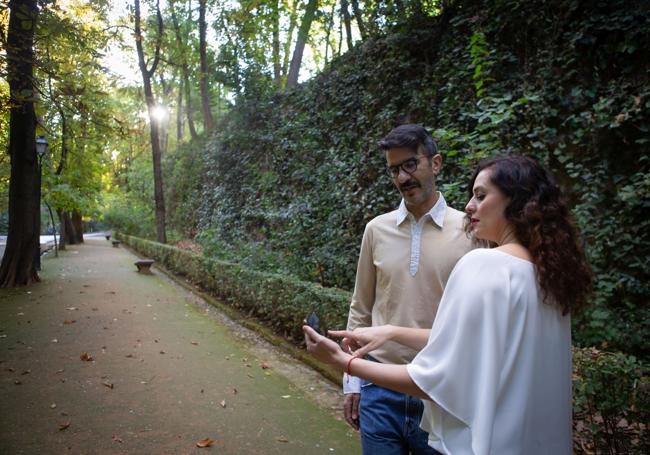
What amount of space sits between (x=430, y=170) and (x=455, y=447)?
125 centimetres

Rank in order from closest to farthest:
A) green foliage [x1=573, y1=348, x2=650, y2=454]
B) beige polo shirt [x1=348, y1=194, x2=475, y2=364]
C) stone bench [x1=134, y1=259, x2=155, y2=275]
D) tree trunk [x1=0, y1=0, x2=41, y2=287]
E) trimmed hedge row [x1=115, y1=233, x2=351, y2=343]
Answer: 1. beige polo shirt [x1=348, y1=194, x2=475, y2=364]
2. green foliage [x1=573, y1=348, x2=650, y2=454]
3. trimmed hedge row [x1=115, y1=233, x2=351, y2=343]
4. tree trunk [x1=0, y1=0, x2=41, y2=287]
5. stone bench [x1=134, y1=259, x2=155, y2=275]

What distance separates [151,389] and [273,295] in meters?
3.08

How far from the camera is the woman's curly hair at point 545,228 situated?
1265 millimetres

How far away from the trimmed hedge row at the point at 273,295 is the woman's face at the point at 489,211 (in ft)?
14.4

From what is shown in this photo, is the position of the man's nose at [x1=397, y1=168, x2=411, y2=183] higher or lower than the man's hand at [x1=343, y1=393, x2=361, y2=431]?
higher

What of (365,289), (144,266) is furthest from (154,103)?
(365,289)

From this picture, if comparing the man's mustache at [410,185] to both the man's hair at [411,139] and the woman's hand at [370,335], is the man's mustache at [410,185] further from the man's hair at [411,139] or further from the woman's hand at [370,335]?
the woman's hand at [370,335]

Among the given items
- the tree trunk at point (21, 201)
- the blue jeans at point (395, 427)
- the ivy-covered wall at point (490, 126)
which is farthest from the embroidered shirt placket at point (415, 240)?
the tree trunk at point (21, 201)

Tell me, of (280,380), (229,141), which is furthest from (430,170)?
(229,141)

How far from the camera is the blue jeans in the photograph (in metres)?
1.85

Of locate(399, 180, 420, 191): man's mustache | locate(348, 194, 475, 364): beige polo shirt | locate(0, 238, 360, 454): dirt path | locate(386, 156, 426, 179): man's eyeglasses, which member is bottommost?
locate(0, 238, 360, 454): dirt path

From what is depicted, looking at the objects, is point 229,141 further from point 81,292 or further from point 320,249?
point 320,249

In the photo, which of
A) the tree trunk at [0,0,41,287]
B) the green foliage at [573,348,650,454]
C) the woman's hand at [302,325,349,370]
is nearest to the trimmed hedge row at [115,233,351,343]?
the green foliage at [573,348,650,454]

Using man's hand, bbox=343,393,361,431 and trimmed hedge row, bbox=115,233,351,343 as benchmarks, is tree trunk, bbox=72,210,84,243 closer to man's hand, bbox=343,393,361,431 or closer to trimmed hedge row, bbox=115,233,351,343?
trimmed hedge row, bbox=115,233,351,343
